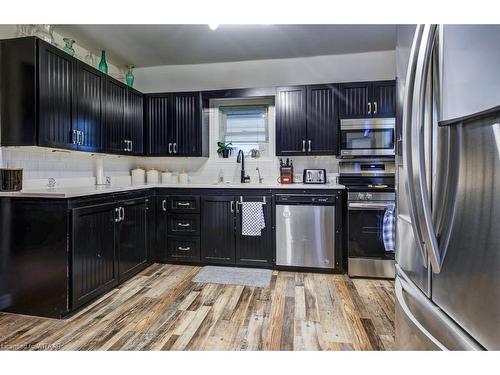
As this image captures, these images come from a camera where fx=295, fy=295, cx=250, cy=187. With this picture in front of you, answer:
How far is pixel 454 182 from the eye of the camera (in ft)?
2.40

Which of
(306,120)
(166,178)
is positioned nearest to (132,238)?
(166,178)

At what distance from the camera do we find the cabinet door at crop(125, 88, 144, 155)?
3.66m

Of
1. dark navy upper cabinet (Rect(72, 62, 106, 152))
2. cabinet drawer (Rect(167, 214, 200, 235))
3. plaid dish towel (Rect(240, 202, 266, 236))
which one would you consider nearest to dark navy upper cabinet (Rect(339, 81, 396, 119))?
plaid dish towel (Rect(240, 202, 266, 236))

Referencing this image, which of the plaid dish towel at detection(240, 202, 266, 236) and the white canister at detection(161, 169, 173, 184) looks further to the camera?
the white canister at detection(161, 169, 173, 184)

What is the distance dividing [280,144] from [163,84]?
6.61ft

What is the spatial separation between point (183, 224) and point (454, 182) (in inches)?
126

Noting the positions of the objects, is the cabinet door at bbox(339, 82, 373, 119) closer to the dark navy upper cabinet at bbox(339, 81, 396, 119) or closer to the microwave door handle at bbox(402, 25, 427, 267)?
the dark navy upper cabinet at bbox(339, 81, 396, 119)

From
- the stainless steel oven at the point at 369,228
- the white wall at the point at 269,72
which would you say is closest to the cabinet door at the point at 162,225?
the white wall at the point at 269,72

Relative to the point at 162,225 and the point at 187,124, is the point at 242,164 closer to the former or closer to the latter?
the point at 187,124

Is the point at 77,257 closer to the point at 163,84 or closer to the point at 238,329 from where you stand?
the point at 238,329

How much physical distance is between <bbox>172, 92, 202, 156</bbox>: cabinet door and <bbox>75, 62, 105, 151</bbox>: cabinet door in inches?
39.1

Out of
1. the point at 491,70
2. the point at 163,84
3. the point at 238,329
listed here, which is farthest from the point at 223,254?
the point at 491,70

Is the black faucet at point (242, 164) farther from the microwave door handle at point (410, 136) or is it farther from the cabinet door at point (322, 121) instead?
the microwave door handle at point (410, 136)

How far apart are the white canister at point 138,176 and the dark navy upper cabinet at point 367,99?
9.04ft
